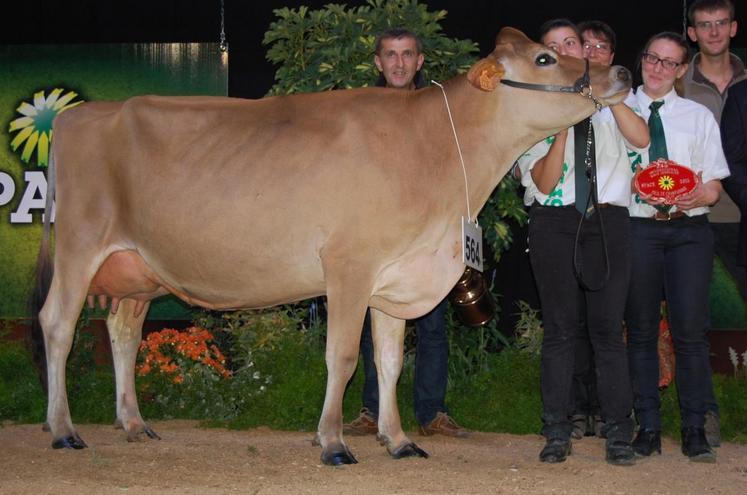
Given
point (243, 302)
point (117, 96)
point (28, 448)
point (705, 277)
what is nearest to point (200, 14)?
point (117, 96)

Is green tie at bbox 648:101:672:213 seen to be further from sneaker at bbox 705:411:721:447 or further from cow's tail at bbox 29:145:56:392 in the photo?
cow's tail at bbox 29:145:56:392

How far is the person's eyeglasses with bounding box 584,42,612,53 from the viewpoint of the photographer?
6547 millimetres

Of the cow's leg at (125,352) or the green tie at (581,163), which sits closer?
the green tie at (581,163)

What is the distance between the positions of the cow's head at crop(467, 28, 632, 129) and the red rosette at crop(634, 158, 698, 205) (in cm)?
47

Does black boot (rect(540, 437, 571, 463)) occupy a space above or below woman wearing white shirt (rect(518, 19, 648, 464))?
below

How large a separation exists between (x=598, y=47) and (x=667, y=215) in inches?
46.1

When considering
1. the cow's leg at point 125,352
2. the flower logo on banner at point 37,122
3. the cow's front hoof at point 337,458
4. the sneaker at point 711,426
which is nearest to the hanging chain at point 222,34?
the flower logo on banner at point 37,122

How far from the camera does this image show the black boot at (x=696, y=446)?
6.00 metres

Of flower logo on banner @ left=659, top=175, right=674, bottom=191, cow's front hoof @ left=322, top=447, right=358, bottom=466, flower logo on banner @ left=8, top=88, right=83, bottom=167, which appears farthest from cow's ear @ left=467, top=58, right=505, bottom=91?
flower logo on banner @ left=8, top=88, right=83, bottom=167

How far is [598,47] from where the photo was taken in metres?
6.56

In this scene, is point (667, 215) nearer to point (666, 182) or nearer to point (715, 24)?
point (666, 182)

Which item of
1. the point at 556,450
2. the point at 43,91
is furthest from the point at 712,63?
the point at 43,91

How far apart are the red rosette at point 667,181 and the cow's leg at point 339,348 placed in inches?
62.4

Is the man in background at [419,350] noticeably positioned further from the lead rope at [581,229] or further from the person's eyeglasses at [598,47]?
the lead rope at [581,229]
